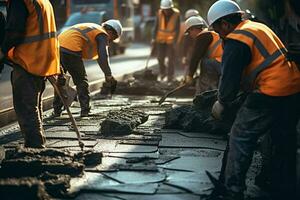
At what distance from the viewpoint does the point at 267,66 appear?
4.32m

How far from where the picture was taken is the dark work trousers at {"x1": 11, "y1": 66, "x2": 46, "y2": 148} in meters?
5.40

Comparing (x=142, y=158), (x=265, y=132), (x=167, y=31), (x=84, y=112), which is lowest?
(x=84, y=112)

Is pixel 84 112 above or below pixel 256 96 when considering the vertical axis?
below

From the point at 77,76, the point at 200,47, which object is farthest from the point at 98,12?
the point at 200,47

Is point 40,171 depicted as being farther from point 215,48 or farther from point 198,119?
point 215,48

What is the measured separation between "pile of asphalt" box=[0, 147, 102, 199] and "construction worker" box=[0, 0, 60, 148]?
0.44 metres

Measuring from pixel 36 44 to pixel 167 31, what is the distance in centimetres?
813

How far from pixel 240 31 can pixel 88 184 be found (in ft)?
6.13

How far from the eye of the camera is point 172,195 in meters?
4.46

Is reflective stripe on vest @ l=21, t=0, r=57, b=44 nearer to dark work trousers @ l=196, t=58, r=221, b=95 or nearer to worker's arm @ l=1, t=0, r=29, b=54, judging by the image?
worker's arm @ l=1, t=0, r=29, b=54

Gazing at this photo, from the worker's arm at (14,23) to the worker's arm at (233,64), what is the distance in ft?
6.88

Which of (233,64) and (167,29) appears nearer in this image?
(233,64)

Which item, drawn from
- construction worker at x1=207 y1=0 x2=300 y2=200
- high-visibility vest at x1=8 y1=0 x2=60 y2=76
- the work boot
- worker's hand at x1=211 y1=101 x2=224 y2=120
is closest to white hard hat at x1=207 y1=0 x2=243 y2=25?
construction worker at x1=207 y1=0 x2=300 y2=200

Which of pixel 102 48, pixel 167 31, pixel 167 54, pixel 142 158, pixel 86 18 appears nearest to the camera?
pixel 142 158
